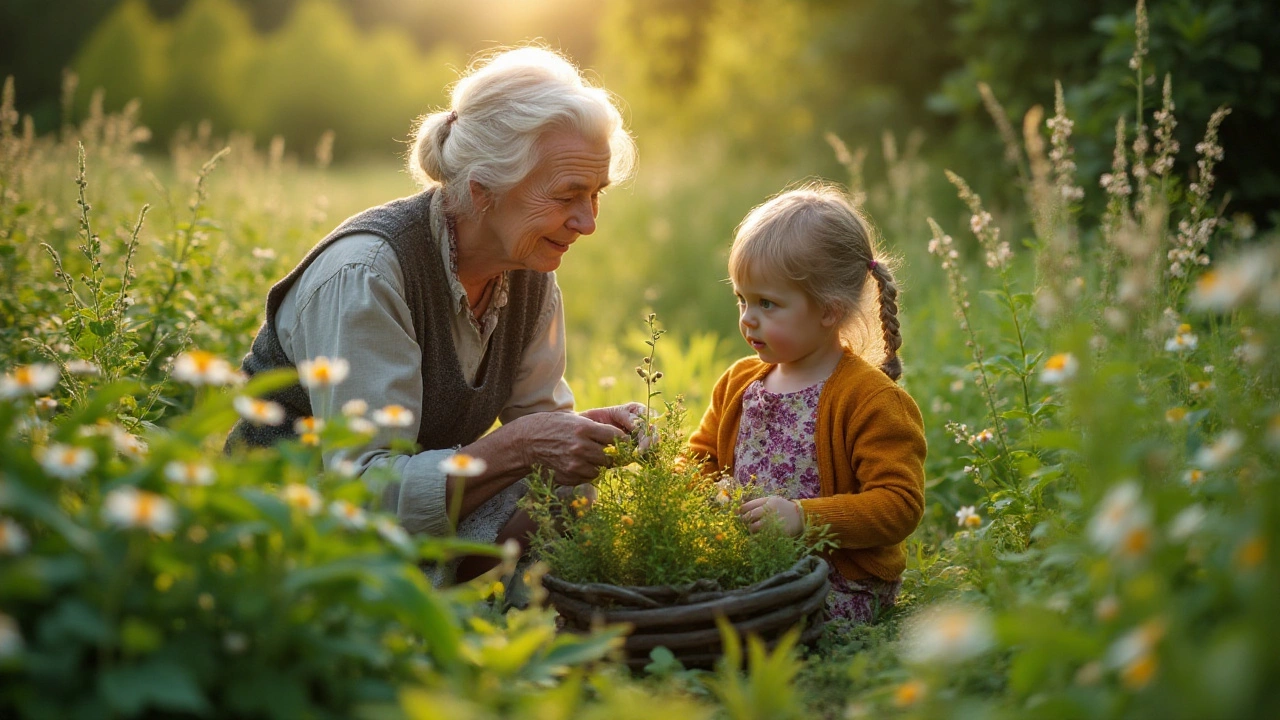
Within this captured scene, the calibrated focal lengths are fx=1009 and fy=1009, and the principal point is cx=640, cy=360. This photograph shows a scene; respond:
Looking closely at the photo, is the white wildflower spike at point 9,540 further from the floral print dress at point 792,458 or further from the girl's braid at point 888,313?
the girl's braid at point 888,313

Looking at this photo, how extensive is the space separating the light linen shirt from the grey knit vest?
0.03 metres

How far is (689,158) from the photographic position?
12992 mm

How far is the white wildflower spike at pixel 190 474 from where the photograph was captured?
53.8 inches

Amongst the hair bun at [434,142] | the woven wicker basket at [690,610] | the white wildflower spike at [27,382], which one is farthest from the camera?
the hair bun at [434,142]

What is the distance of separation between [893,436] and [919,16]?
24.9ft

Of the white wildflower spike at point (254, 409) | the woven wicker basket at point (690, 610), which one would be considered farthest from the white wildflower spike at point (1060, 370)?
the white wildflower spike at point (254, 409)

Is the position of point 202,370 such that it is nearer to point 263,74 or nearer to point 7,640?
point 7,640

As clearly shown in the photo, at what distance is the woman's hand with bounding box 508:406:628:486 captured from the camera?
2521 mm

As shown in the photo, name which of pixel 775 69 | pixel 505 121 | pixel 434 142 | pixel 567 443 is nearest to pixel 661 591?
pixel 567 443

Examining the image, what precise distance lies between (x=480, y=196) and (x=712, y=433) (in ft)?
3.21

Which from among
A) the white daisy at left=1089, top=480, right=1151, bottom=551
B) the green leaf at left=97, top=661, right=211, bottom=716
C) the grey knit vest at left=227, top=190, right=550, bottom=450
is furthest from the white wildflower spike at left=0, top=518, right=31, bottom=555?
the grey knit vest at left=227, top=190, right=550, bottom=450

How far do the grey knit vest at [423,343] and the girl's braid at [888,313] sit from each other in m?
1.19

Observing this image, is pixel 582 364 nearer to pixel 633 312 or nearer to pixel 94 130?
pixel 633 312

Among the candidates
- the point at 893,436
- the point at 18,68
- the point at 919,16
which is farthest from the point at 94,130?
the point at 18,68
